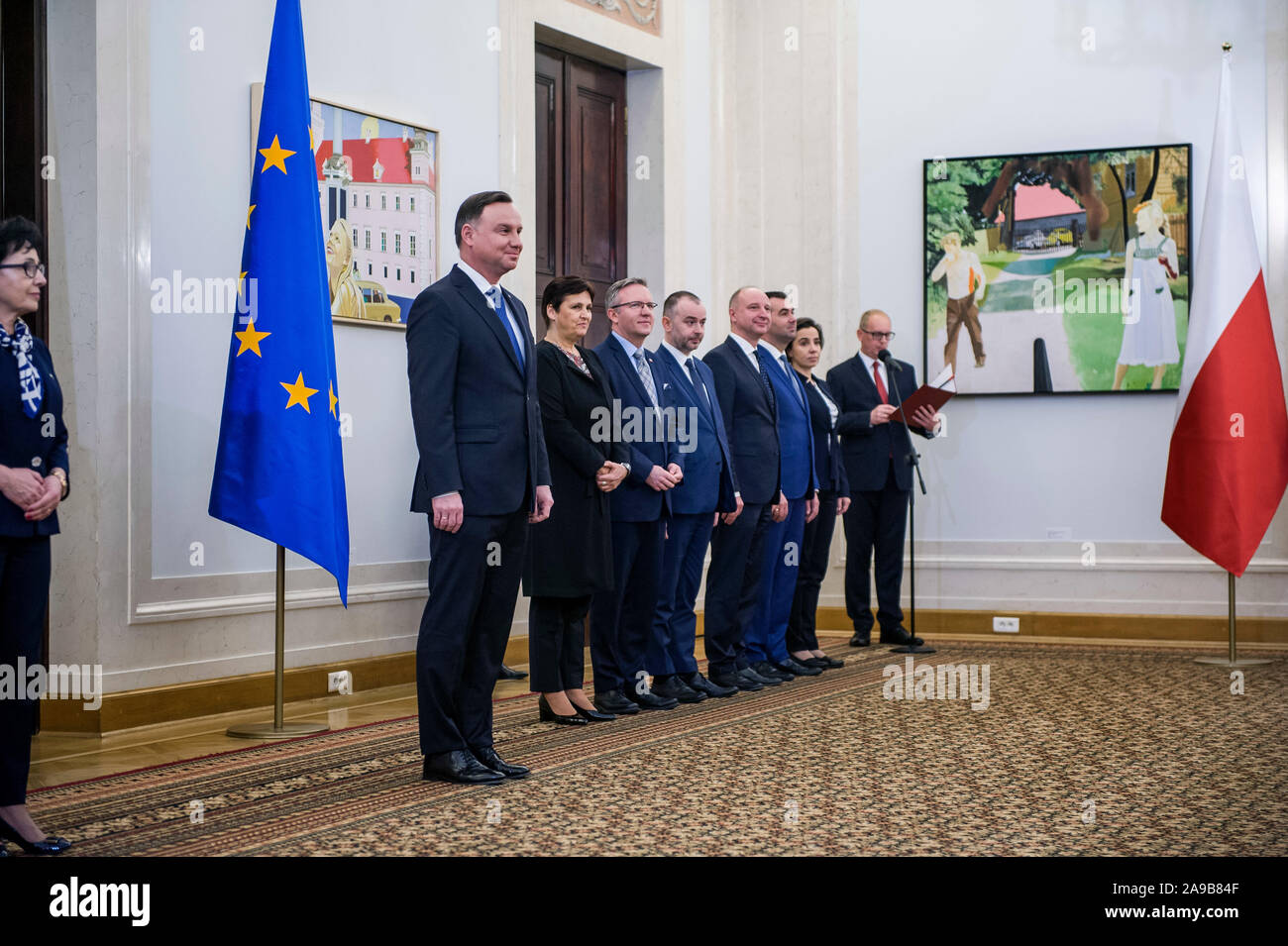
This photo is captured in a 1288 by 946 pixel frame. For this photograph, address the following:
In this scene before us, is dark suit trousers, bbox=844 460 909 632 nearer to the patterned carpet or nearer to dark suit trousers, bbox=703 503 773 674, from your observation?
dark suit trousers, bbox=703 503 773 674

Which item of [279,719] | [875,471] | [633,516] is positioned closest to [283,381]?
[279,719]

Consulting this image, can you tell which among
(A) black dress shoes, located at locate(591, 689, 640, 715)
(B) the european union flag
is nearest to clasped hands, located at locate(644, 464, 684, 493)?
(A) black dress shoes, located at locate(591, 689, 640, 715)

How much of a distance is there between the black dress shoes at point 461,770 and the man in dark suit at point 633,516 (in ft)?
3.83

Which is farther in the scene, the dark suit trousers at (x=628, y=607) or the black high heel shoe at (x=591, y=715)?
the dark suit trousers at (x=628, y=607)

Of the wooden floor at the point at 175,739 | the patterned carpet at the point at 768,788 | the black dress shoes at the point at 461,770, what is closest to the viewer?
the patterned carpet at the point at 768,788

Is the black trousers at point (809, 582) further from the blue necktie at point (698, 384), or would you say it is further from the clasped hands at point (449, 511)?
the clasped hands at point (449, 511)

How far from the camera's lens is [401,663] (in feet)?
18.4

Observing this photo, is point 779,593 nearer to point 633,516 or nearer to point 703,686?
point 703,686

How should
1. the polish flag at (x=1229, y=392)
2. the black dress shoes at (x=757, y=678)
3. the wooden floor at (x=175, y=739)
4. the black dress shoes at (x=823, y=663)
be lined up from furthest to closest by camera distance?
the polish flag at (x=1229, y=392)
the black dress shoes at (x=823, y=663)
the black dress shoes at (x=757, y=678)
the wooden floor at (x=175, y=739)

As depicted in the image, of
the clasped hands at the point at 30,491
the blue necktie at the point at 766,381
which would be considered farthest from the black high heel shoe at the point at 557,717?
the clasped hands at the point at 30,491

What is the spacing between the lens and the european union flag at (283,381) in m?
4.34

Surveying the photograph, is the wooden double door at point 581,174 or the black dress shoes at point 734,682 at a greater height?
the wooden double door at point 581,174

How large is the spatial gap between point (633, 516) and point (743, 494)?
76 cm

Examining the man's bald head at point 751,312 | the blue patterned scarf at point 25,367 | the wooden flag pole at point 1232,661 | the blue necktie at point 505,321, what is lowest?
the wooden flag pole at point 1232,661
